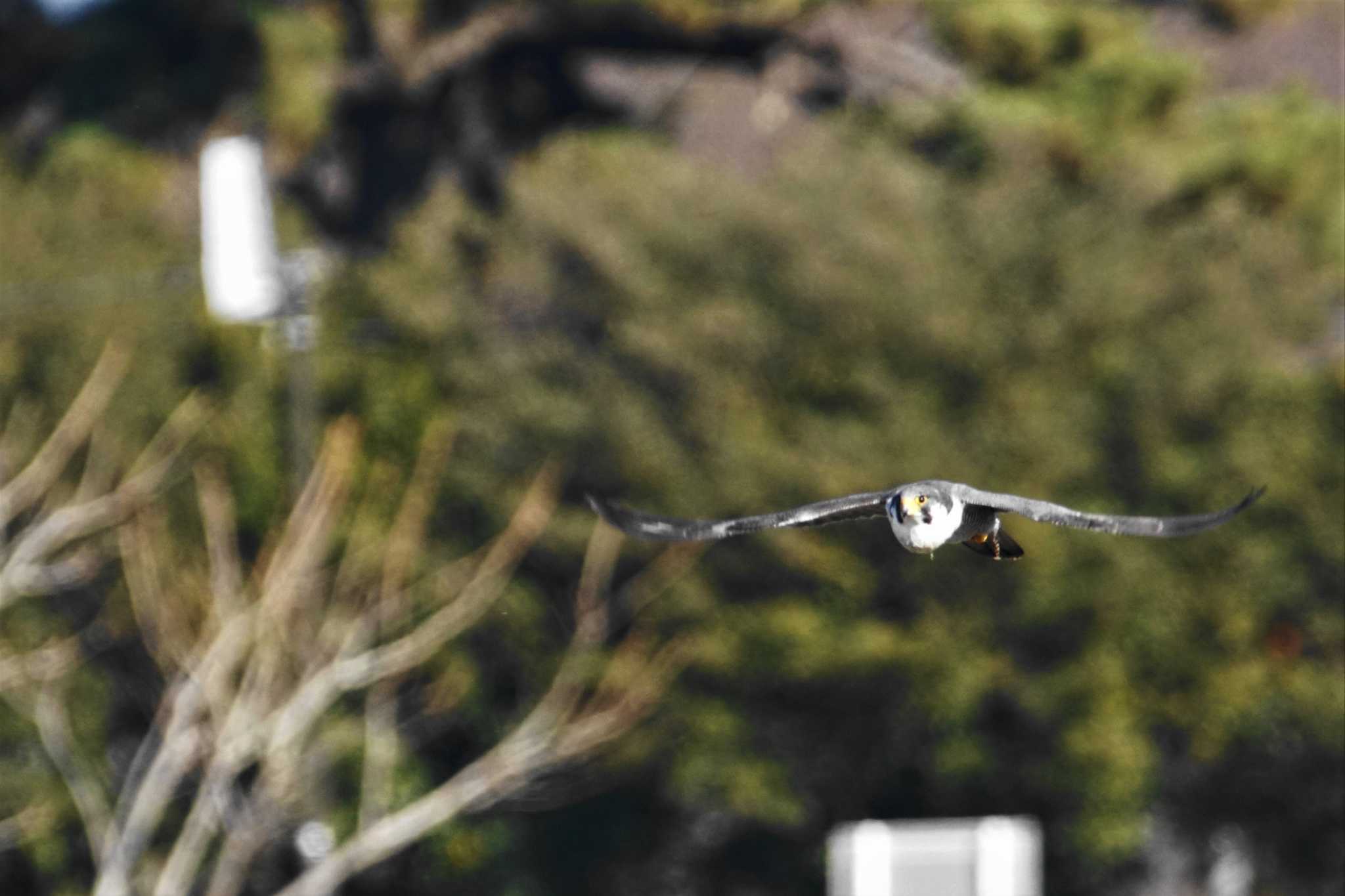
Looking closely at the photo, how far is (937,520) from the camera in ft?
24.0

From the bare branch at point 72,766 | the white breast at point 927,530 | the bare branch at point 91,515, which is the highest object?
the bare branch at point 91,515

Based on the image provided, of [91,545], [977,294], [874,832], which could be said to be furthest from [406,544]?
[874,832]

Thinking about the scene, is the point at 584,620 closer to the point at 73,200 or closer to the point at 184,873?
the point at 184,873

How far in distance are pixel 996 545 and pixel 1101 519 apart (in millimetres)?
637

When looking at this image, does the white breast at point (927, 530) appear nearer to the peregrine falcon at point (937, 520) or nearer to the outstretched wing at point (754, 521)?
the peregrine falcon at point (937, 520)

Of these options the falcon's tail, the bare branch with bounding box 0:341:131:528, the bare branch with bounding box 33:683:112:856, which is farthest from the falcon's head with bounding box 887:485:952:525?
the bare branch with bounding box 33:683:112:856

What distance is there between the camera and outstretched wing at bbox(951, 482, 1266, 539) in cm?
707

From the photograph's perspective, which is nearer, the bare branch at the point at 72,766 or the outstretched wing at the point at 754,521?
the outstretched wing at the point at 754,521

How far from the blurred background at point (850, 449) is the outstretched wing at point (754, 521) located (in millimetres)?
14088

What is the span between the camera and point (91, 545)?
1084 inches

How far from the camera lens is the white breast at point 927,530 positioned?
722 centimetres

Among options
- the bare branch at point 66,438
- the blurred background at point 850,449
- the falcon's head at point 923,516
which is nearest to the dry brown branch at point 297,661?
the bare branch at point 66,438

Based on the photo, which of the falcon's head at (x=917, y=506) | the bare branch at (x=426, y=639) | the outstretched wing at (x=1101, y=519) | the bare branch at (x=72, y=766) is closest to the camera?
the outstretched wing at (x=1101, y=519)

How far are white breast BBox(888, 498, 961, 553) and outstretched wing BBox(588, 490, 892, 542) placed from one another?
0.16 m
